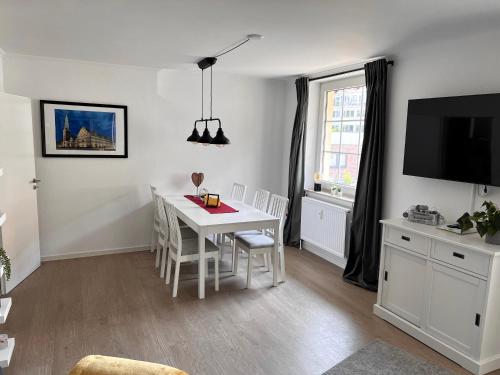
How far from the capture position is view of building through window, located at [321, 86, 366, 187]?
4.44 meters

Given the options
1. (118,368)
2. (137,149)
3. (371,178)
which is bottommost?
(118,368)

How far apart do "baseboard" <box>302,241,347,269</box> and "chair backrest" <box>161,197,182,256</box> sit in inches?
80.0

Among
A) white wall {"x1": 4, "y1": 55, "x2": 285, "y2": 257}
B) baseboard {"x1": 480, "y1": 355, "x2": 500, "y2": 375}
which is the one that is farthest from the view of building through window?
baseboard {"x1": 480, "y1": 355, "x2": 500, "y2": 375}

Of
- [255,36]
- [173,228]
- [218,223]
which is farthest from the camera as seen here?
[173,228]

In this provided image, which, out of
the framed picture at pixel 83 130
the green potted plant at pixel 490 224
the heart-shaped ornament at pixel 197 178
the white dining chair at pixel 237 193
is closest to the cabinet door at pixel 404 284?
the green potted plant at pixel 490 224

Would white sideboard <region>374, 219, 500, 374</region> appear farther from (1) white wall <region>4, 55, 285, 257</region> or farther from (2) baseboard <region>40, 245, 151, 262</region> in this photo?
(2) baseboard <region>40, 245, 151, 262</region>

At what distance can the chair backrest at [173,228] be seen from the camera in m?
3.57

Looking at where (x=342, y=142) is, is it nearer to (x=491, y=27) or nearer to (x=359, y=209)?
(x=359, y=209)

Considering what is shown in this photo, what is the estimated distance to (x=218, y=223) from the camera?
11.5 ft

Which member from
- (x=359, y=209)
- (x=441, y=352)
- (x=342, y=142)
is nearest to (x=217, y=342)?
(x=441, y=352)

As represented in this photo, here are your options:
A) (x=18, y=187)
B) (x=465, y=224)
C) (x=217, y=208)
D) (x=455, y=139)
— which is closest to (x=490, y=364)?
(x=465, y=224)

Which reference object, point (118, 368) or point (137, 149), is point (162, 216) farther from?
point (118, 368)

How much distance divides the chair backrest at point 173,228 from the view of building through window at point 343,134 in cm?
219

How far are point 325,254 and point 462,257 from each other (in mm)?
2315
